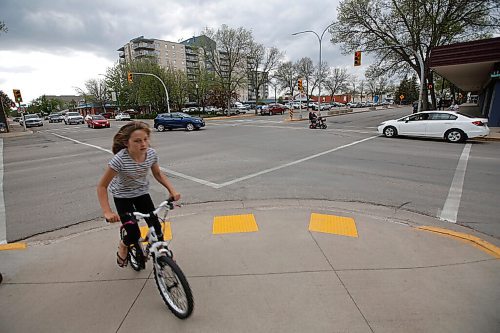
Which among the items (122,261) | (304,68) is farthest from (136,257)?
(304,68)

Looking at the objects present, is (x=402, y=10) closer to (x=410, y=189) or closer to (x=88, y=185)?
(x=410, y=189)

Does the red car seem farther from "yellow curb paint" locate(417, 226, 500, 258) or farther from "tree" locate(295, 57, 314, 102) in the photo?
"tree" locate(295, 57, 314, 102)

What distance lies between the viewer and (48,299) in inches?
105

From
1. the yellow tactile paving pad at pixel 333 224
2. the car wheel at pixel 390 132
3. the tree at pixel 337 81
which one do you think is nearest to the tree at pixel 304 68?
the tree at pixel 337 81

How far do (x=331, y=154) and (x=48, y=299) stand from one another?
927cm

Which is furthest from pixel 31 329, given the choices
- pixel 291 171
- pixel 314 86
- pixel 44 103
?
pixel 44 103

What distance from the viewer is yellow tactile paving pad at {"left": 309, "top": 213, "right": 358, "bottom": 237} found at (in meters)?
3.93

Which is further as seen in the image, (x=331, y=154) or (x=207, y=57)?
(x=207, y=57)

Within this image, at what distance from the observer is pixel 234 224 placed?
166 inches

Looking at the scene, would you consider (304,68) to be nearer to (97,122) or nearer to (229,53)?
(229,53)

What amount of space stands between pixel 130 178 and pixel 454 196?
20.1ft

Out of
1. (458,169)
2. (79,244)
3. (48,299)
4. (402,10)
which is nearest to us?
(48,299)

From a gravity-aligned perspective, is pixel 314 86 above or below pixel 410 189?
above

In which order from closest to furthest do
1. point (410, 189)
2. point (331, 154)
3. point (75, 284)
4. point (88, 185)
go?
point (75, 284), point (410, 189), point (88, 185), point (331, 154)
